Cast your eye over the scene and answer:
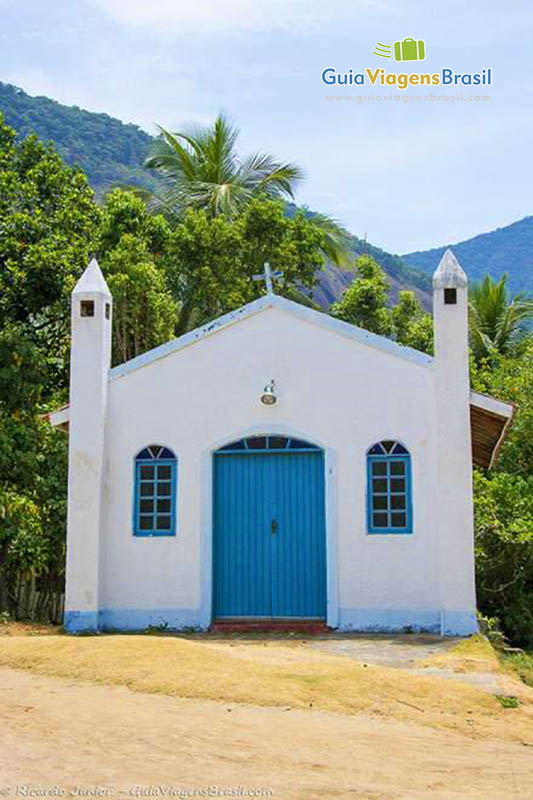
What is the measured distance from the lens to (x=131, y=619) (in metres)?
13.9

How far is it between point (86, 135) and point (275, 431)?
78198mm

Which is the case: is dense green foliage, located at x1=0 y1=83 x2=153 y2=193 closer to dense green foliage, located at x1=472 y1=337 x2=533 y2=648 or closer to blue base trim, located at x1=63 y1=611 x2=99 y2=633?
A: dense green foliage, located at x1=472 y1=337 x2=533 y2=648

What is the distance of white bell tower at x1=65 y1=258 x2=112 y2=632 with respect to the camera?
13.6m

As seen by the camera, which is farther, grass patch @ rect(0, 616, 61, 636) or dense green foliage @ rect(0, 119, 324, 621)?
dense green foliage @ rect(0, 119, 324, 621)

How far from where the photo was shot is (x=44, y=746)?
732 cm

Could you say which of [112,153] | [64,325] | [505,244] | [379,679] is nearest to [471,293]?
[64,325]

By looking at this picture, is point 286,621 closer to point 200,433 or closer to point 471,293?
point 200,433

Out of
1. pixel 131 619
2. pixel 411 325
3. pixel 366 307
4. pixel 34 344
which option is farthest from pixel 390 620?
pixel 411 325

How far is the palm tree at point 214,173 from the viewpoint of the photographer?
93.1ft

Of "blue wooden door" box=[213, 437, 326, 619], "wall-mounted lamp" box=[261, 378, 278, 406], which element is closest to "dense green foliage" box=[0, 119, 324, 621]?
"blue wooden door" box=[213, 437, 326, 619]

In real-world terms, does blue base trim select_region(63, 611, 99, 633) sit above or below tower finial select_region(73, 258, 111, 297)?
below

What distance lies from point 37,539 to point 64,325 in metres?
4.74

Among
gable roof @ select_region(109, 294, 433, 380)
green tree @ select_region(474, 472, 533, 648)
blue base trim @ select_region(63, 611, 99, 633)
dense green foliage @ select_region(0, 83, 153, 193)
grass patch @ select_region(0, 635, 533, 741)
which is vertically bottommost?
grass patch @ select_region(0, 635, 533, 741)

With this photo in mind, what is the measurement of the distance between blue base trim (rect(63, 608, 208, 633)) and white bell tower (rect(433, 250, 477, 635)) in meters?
3.28
